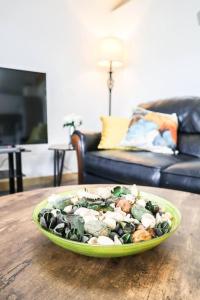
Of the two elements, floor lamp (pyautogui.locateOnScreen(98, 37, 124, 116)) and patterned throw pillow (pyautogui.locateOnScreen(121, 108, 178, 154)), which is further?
floor lamp (pyautogui.locateOnScreen(98, 37, 124, 116))

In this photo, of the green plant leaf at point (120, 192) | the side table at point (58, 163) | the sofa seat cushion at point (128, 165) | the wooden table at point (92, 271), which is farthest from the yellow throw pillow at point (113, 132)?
the wooden table at point (92, 271)

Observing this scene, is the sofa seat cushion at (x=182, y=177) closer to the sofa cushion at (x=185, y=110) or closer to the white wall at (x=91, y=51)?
the sofa cushion at (x=185, y=110)

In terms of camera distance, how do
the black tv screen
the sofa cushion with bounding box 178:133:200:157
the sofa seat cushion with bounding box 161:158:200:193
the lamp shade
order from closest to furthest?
the sofa seat cushion with bounding box 161:158:200:193 → the sofa cushion with bounding box 178:133:200:157 → the black tv screen → the lamp shade

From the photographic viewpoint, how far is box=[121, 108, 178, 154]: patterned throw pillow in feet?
6.50

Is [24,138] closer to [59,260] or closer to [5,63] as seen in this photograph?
[5,63]

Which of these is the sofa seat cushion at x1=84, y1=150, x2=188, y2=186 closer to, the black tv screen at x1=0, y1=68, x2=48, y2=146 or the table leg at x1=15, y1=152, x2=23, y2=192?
the table leg at x1=15, y1=152, x2=23, y2=192

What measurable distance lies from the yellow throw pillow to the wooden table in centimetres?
147

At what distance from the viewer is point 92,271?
1.68 feet

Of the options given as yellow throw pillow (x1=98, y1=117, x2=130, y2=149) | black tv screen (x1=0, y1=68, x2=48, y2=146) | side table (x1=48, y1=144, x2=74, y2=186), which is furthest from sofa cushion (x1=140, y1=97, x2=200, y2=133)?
black tv screen (x1=0, y1=68, x2=48, y2=146)

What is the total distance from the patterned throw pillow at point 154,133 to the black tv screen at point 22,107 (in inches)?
35.4

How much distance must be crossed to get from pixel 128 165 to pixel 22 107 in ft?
4.07

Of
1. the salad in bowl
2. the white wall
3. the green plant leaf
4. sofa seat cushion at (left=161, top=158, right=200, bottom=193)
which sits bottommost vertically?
sofa seat cushion at (left=161, top=158, right=200, bottom=193)

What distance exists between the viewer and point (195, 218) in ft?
2.54

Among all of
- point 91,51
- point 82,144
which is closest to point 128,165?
point 82,144
